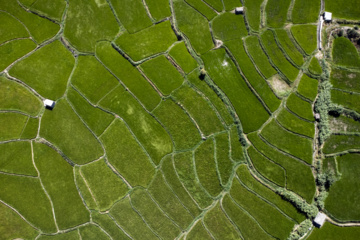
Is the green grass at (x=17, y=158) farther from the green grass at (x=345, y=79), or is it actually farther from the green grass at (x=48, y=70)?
the green grass at (x=345, y=79)

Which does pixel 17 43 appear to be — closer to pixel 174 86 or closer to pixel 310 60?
pixel 174 86

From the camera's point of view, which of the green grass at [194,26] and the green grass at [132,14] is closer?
the green grass at [132,14]

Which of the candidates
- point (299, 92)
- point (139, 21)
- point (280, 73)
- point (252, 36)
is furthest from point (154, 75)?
point (299, 92)

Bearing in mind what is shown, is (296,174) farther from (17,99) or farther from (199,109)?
(17,99)

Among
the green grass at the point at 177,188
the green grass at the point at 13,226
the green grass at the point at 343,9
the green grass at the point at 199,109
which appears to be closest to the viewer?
the green grass at the point at 13,226

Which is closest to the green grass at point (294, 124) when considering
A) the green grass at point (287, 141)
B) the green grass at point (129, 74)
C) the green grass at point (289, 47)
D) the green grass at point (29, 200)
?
the green grass at point (287, 141)

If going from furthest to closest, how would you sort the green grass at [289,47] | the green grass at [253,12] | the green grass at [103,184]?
the green grass at [253,12] → the green grass at [289,47] → the green grass at [103,184]

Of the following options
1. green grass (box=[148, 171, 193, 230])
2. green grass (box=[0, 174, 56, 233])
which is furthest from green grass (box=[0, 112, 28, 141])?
green grass (box=[148, 171, 193, 230])
